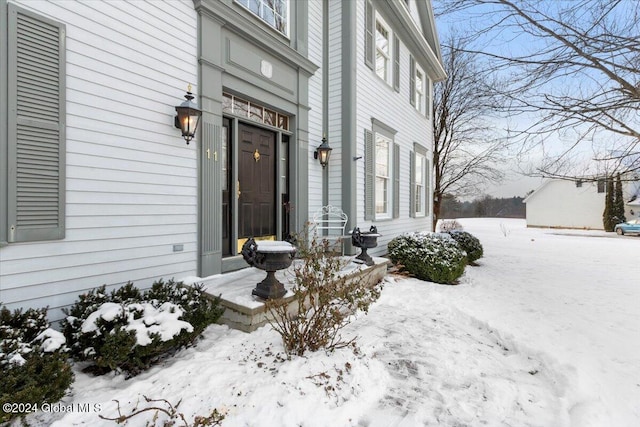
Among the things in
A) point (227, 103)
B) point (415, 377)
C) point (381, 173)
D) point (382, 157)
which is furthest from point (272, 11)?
point (415, 377)

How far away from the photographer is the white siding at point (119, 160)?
266cm

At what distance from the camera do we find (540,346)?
2.92 m

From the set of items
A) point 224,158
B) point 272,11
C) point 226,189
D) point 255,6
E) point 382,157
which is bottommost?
point 226,189

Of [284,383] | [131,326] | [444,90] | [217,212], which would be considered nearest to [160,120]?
[217,212]

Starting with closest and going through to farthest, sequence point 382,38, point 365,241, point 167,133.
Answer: point 167,133
point 365,241
point 382,38

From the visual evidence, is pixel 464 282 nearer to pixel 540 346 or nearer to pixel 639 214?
pixel 540 346

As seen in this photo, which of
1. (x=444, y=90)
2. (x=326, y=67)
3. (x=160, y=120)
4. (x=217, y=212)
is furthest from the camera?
(x=444, y=90)

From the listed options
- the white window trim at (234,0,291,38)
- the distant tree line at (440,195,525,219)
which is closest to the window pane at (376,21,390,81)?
the white window trim at (234,0,291,38)

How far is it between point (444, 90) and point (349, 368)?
48.4ft

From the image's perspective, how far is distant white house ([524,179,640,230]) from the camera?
22.9m

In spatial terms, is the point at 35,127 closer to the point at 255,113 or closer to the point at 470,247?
the point at 255,113

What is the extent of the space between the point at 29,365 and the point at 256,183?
3326 millimetres

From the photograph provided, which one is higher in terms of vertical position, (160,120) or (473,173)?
(473,173)

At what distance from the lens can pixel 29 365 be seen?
5.68 feet
